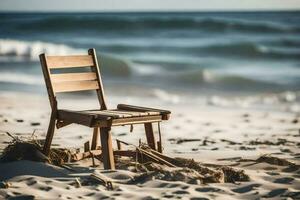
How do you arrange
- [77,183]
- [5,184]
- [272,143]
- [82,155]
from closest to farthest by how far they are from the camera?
1. [5,184]
2. [77,183]
3. [82,155]
4. [272,143]

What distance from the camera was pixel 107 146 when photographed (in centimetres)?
464

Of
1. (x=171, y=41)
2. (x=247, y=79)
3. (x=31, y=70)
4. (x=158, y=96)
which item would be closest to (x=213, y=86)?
(x=247, y=79)

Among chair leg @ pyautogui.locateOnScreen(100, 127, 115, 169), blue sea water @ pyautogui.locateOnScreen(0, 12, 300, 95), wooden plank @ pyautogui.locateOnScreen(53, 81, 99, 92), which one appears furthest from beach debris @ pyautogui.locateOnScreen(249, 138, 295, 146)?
blue sea water @ pyautogui.locateOnScreen(0, 12, 300, 95)

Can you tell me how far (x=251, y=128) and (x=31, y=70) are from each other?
31.6 feet

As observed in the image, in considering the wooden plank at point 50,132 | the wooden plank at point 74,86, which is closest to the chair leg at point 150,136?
the wooden plank at point 74,86

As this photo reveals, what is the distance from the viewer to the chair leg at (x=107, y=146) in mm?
4617

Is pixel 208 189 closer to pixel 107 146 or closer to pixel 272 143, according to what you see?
pixel 107 146

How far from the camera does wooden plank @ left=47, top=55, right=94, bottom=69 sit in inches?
202

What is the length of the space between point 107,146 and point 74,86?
36.0 inches

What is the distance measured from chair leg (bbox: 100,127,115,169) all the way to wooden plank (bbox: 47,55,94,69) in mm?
926

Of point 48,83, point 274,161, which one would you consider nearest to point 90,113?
point 48,83

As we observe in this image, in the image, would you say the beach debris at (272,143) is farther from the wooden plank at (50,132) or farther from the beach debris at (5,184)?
the beach debris at (5,184)

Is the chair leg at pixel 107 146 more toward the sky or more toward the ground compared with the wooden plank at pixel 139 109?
more toward the ground

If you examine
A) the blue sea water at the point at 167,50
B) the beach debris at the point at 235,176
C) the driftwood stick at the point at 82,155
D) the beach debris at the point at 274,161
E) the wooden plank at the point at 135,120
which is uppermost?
the blue sea water at the point at 167,50
